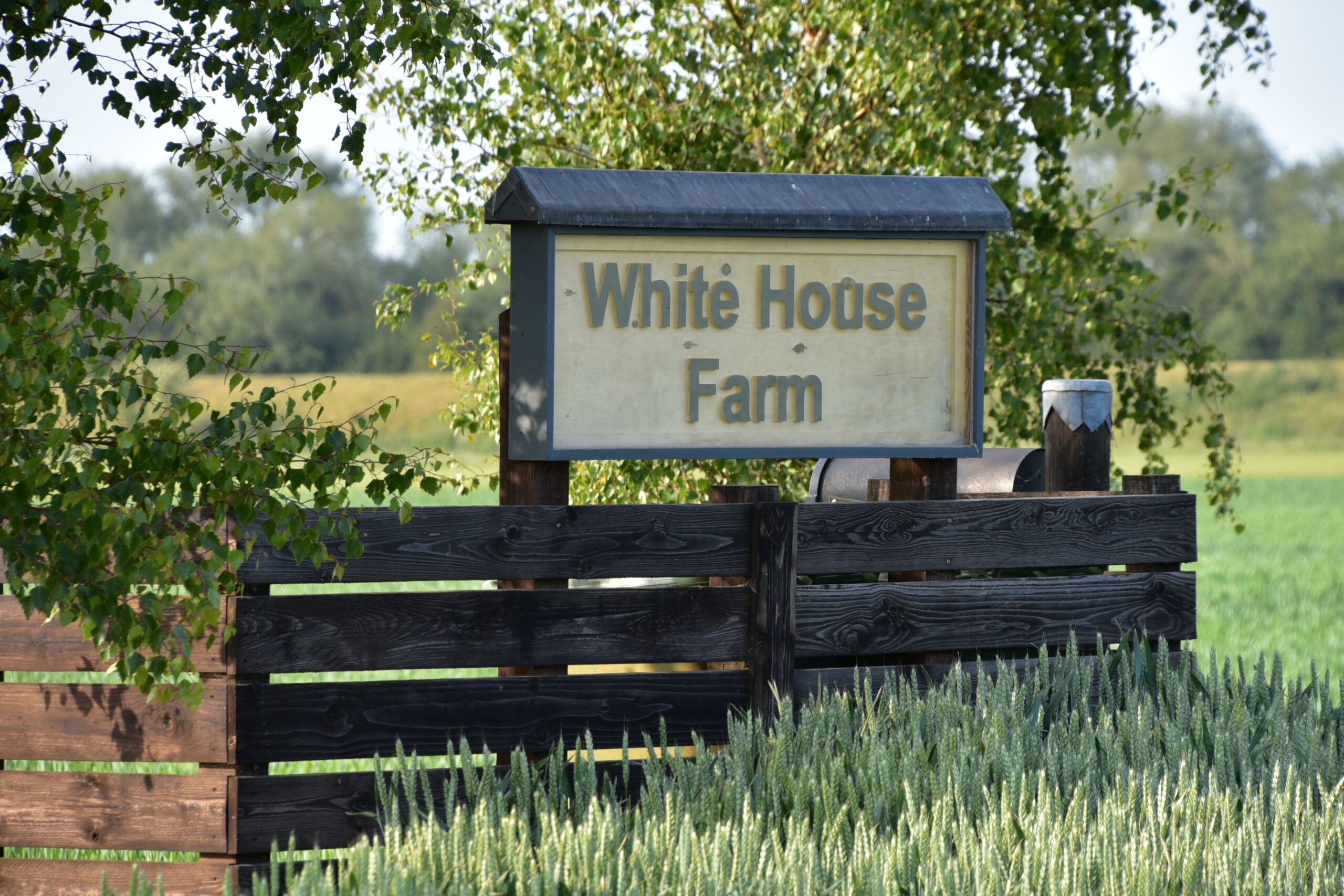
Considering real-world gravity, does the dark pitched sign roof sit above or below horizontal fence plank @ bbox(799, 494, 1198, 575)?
above

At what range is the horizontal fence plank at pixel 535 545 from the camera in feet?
13.5

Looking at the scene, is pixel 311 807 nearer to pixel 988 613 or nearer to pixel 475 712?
pixel 475 712

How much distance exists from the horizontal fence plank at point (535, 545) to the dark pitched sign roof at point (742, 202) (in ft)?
3.31

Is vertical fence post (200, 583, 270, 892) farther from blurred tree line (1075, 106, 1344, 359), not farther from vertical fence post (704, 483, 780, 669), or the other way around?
Answer: blurred tree line (1075, 106, 1344, 359)

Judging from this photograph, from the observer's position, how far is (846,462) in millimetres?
6539

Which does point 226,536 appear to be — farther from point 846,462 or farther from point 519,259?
point 846,462

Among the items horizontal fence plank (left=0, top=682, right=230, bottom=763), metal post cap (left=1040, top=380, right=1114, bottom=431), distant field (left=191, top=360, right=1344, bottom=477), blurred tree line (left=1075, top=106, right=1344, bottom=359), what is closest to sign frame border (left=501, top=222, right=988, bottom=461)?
horizontal fence plank (left=0, top=682, right=230, bottom=763)

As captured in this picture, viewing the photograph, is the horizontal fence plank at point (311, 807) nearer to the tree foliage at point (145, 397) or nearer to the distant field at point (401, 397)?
the tree foliage at point (145, 397)

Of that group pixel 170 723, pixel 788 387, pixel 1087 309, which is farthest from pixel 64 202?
pixel 1087 309

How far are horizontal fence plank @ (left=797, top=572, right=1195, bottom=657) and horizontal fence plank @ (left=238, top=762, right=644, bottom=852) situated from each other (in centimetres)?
99

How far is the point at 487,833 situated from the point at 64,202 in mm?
1796

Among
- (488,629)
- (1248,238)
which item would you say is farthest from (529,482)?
(1248,238)

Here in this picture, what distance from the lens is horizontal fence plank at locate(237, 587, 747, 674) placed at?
13.1ft

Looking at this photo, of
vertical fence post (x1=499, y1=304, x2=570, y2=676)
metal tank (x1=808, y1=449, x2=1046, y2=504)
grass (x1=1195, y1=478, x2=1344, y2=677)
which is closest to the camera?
vertical fence post (x1=499, y1=304, x2=570, y2=676)
